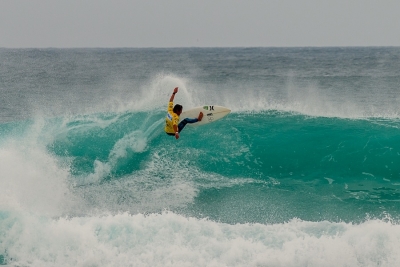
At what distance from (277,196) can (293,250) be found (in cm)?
288

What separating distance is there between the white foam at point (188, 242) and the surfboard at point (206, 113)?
15.2ft

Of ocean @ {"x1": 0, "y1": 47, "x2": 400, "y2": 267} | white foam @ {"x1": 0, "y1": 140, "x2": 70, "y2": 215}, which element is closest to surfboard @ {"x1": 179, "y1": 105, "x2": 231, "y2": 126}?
ocean @ {"x1": 0, "y1": 47, "x2": 400, "y2": 267}

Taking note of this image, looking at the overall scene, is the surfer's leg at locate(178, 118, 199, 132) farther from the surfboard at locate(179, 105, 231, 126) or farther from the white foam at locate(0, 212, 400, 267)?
the white foam at locate(0, 212, 400, 267)

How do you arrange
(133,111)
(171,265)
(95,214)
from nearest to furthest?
(171,265), (95,214), (133,111)

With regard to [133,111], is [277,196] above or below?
below

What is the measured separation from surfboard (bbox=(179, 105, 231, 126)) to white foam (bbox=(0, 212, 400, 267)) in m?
4.62

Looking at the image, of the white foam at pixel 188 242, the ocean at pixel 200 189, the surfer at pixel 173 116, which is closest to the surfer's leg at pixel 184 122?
the surfer at pixel 173 116

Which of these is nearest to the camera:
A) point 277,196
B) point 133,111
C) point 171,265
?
point 171,265

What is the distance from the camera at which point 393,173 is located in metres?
12.4

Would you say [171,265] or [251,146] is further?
[251,146]

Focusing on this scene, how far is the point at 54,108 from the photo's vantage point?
26234mm

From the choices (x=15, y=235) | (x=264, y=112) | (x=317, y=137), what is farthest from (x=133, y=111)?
(x=15, y=235)

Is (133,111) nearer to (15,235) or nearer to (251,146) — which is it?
(251,146)

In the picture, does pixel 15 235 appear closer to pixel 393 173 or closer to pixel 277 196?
pixel 277 196
